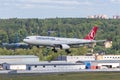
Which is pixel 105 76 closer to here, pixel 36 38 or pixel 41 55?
pixel 36 38

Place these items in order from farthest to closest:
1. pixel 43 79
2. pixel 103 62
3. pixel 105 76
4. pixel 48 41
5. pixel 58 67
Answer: pixel 103 62 < pixel 58 67 < pixel 48 41 < pixel 105 76 < pixel 43 79

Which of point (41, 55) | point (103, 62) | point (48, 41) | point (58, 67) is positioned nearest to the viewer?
point (48, 41)

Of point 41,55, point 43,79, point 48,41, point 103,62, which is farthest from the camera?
point 41,55

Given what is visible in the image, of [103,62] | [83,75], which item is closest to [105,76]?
[83,75]

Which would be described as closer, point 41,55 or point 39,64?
point 39,64

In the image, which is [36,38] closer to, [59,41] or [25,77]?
[59,41]

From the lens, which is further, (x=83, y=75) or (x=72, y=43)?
(x=72, y=43)

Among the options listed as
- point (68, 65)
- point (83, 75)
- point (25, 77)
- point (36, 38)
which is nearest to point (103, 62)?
point (68, 65)

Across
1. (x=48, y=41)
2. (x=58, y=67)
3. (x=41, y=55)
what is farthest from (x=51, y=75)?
(x=41, y=55)

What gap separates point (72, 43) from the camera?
138250 mm

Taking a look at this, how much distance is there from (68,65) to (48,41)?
1301 cm

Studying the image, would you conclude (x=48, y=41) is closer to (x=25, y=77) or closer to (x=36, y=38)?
(x=36, y=38)

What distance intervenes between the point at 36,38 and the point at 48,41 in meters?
2.96

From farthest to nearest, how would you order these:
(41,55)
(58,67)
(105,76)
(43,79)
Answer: (41,55)
(58,67)
(105,76)
(43,79)
